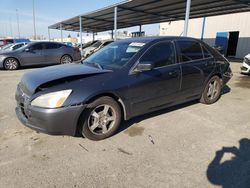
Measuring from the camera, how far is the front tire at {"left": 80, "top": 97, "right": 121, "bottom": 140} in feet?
10.0

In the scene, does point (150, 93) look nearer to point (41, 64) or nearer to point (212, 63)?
point (212, 63)

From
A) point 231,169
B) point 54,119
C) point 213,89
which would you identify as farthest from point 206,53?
point 54,119

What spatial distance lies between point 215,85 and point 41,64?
31.4 feet

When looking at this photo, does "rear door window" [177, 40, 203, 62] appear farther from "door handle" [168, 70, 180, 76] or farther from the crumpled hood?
the crumpled hood

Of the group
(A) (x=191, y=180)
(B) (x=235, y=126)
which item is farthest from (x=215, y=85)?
(A) (x=191, y=180)

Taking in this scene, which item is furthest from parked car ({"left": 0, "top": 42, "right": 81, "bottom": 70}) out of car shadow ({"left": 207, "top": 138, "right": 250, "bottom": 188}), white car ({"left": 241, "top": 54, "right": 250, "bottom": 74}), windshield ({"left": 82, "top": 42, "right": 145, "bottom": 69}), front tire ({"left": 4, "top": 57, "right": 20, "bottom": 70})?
car shadow ({"left": 207, "top": 138, "right": 250, "bottom": 188})

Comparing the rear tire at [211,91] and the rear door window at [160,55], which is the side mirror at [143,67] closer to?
the rear door window at [160,55]

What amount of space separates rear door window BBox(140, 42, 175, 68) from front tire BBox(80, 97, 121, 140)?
95cm

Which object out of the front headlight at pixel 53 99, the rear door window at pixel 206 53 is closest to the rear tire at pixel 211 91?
the rear door window at pixel 206 53

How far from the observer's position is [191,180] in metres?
2.37

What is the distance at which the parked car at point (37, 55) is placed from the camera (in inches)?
420

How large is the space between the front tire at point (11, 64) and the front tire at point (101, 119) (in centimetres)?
939

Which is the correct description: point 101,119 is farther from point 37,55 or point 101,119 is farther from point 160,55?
point 37,55

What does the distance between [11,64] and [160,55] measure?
31.0 ft
